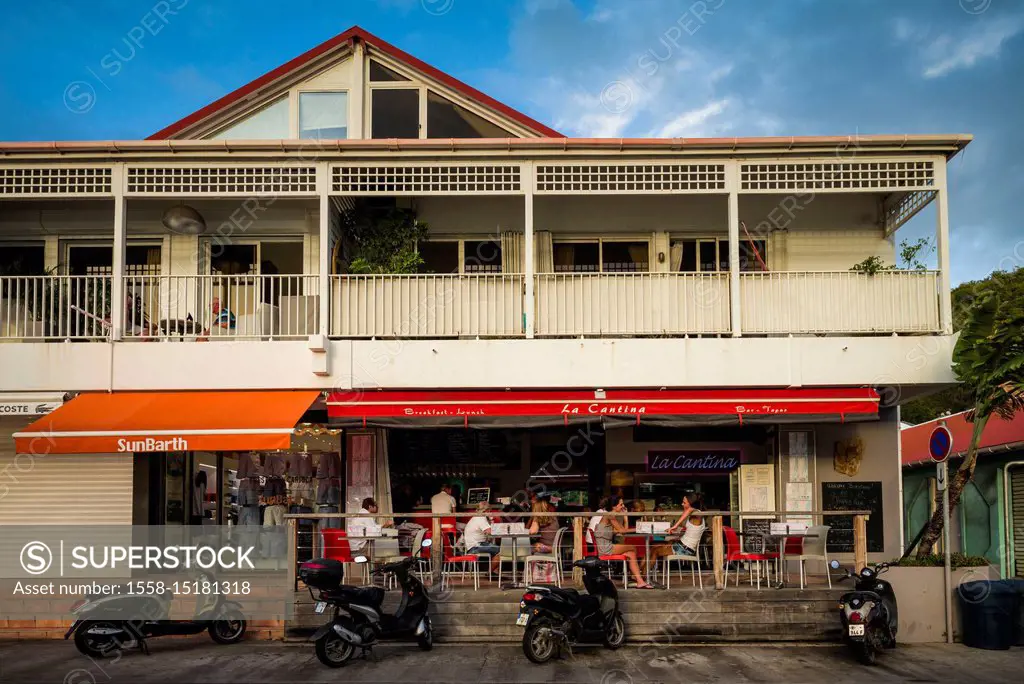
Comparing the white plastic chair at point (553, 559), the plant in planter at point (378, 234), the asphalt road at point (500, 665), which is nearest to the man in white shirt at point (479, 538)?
the white plastic chair at point (553, 559)

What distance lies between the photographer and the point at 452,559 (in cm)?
1344

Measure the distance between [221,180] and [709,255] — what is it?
8.12m

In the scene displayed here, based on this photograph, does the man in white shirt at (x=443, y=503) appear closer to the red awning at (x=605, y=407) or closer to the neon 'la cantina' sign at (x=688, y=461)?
the red awning at (x=605, y=407)

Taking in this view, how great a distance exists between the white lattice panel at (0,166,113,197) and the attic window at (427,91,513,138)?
5.63 metres

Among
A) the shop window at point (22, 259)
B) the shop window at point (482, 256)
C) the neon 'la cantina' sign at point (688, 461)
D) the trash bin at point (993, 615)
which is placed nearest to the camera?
the trash bin at point (993, 615)

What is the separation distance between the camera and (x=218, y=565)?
1449 centimetres

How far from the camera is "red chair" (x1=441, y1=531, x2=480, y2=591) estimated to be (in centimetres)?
1340

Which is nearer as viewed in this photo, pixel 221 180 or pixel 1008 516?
pixel 221 180

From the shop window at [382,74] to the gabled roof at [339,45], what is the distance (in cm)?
30

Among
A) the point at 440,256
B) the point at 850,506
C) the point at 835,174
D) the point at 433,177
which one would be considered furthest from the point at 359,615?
the point at 835,174

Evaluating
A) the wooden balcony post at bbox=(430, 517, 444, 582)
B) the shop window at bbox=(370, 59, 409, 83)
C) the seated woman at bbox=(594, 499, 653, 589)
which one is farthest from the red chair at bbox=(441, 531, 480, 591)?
the shop window at bbox=(370, 59, 409, 83)

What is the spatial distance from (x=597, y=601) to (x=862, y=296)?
6.43 meters

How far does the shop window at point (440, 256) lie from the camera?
55.1 ft

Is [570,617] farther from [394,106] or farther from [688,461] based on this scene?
[394,106]
